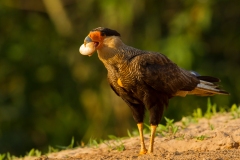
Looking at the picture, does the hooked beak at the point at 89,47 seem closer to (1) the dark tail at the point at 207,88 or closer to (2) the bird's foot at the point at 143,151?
(2) the bird's foot at the point at 143,151

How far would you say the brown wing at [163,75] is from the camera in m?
7.80

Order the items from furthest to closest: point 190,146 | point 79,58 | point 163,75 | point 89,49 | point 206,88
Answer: point 79,58, point 206,88, point 190,146, point 163,75, point 89,49

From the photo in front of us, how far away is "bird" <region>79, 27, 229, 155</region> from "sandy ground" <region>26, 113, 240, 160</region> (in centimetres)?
37

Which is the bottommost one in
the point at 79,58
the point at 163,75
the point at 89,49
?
the point at 163,75

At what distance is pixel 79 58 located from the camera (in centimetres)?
2067

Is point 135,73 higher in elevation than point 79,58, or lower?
lower

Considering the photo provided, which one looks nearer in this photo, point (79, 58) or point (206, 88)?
point (206, 88)

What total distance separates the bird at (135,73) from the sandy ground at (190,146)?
375 millimetres

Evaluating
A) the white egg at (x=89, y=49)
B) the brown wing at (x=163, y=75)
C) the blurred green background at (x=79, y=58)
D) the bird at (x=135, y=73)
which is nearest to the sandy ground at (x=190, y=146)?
the bird at (x=135, y=73)

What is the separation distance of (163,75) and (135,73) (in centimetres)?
45

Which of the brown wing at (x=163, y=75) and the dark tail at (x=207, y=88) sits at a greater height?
the brown wing at (x=163, y=75)

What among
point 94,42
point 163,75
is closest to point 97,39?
point 94,42

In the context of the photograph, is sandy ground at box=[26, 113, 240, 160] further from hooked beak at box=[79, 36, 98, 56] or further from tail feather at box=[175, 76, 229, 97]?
hooked beak at box=[79, 36, 98, 56]

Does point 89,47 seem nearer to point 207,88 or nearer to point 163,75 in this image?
point 163,75
